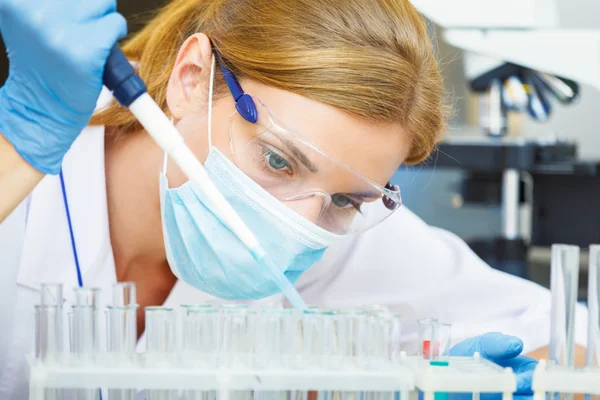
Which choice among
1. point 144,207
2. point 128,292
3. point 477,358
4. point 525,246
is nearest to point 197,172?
point 128,292

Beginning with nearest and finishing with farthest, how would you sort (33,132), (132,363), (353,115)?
(132,363) < (33,132) < (353,115)

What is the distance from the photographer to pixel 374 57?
3.97 ft

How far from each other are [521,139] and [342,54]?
2.31 m

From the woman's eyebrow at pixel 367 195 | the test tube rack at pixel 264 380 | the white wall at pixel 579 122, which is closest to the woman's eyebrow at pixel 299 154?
the woman's eyebrow at pixel 367 195

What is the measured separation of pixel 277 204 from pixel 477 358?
0.41m

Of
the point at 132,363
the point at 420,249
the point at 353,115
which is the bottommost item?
the point at 132,363

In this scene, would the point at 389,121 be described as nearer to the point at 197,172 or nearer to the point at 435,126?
the point at 435,126

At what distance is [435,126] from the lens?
55.1 inches

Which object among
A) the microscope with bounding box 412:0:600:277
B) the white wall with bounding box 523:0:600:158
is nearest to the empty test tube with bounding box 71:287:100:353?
the microscope with bounding box 412:0:600:277

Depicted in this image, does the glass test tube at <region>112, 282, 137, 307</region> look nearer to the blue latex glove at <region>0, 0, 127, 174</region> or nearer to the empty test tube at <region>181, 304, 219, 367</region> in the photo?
the empty test tube at <region>181, 304, 219, 367</region>

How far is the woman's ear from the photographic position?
1302mm

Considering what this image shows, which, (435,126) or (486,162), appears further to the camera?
(486,162)

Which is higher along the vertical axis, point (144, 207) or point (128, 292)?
point (144, 207)

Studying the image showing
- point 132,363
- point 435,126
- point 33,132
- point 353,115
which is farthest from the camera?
point 435,126
